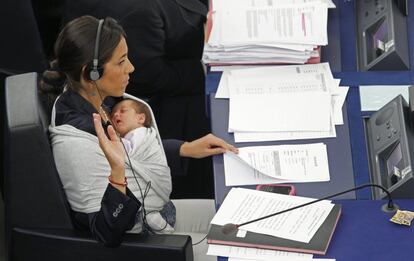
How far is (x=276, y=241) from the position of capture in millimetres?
1644

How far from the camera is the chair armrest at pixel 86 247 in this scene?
1.78 meters

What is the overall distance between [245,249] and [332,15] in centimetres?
113

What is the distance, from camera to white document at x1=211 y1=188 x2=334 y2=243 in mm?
1675

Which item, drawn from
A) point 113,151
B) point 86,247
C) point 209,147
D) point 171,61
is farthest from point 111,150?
point 171,61

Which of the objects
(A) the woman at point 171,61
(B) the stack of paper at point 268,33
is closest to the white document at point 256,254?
(B) the stack of paper at point 268,33

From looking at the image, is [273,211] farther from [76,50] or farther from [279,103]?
[76,50]

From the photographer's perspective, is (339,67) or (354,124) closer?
(354,124)

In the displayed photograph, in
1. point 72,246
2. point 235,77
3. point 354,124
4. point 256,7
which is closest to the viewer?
point 72,246

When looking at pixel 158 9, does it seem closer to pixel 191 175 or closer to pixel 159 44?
pixel 159 44

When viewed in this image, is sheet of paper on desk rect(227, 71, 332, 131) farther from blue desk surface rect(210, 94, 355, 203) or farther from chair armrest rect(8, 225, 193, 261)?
chair armrest rect(8, 225, 193, 261)

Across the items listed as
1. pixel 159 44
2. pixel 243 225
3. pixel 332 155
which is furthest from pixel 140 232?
pixel 159 44

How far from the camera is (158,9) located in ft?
7.95

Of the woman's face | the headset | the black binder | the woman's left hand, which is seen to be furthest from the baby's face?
the black binder

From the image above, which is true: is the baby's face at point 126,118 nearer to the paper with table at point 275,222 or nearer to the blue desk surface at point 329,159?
the blue desk surface at point 329,159
